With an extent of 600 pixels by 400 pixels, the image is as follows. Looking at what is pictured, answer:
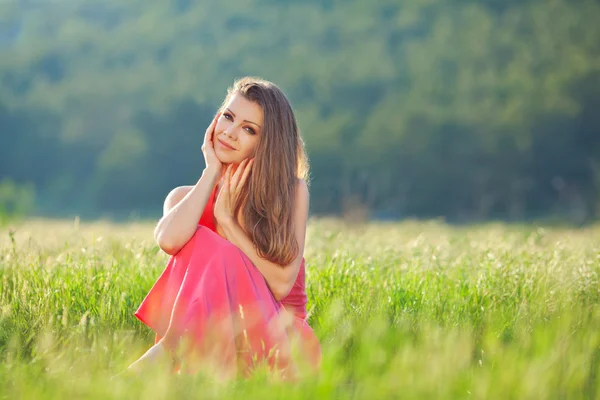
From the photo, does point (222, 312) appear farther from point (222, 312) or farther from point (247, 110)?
point (247, 110)

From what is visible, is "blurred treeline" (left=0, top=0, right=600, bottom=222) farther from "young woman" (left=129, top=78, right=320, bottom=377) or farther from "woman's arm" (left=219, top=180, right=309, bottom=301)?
"woman's arm" (left=219, top=180, right=309, bottom=301)

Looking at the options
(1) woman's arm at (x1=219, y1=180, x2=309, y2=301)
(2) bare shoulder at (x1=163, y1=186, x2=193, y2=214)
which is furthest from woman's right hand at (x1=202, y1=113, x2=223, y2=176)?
(1) woman's arm at (x1=219, y1=180, x2=309, y2=301)

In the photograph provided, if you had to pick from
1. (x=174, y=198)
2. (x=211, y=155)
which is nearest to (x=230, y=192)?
(x=211, y=155)

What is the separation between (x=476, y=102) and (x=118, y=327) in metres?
41.2

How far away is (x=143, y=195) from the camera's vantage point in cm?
4903

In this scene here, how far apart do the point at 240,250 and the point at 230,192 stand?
41 centimetres

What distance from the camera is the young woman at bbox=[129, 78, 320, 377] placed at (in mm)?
3232

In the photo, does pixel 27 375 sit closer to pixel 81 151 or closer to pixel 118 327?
pixel 118 327

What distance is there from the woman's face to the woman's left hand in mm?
72

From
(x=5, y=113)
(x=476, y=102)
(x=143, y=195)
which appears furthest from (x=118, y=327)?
(x=5, y=113)

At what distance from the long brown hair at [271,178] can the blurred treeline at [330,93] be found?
35208 millimetres

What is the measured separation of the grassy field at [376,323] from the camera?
94.2 inches

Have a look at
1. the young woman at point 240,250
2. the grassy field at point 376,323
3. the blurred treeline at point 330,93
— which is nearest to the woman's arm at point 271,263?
the young woman at point 240,250

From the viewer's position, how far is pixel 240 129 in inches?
147
